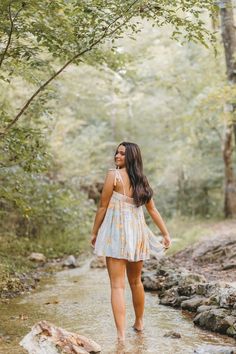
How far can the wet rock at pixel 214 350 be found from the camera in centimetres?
410

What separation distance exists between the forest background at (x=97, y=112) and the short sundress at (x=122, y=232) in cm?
170

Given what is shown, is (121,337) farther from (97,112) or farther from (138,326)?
(97,112)

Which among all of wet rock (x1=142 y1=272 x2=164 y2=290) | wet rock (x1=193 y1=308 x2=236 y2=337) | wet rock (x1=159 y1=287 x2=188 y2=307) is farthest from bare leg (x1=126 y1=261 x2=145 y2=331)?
wet rock (x1=142 y1=272 x2=164 y2=290)

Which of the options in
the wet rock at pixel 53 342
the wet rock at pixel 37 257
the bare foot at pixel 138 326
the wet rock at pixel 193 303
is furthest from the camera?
the wet rock at pixel 37 257

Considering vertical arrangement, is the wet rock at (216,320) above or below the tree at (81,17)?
below

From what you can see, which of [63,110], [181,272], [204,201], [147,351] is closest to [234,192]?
[204,201]

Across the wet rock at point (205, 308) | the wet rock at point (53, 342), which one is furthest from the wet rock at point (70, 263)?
the wet rock at point (53, 342)

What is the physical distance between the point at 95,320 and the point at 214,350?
6.19 feet

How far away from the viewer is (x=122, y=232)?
4.81 m

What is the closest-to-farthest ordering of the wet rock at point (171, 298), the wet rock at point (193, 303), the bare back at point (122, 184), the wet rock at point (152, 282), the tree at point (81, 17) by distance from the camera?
the tree at point (81, 17) → the bare back at point (122, 184) → the wet rock at point (193, 303) → the wet rock at point (171, 298) → the wet rock at point (152, 282)

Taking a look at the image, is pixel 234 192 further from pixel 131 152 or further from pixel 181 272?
pixel 131 152

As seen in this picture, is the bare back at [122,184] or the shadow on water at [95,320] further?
the bare back at [122,184]

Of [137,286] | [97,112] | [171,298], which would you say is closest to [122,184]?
[137,286]

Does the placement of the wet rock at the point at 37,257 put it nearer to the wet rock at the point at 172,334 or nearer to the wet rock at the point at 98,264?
the wet rock at the point at 98,264
